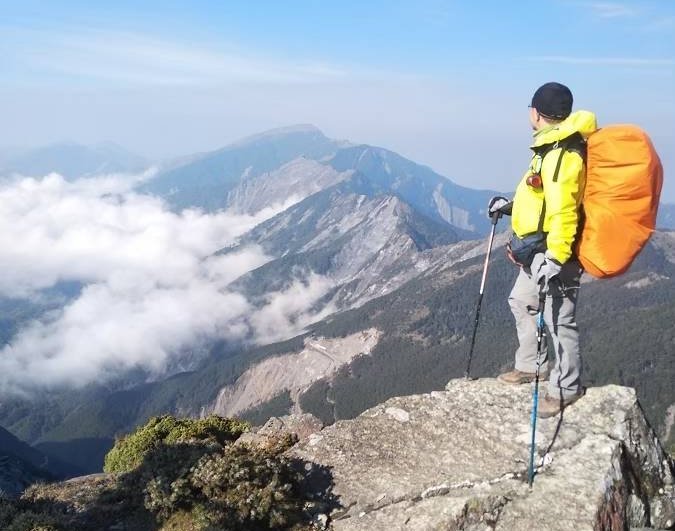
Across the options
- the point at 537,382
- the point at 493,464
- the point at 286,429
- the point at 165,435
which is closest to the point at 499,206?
the point at 537,382

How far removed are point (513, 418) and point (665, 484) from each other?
282 centimetres

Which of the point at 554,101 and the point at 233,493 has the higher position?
the point at 554,101

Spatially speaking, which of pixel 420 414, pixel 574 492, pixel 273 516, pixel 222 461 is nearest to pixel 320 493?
pixel 273 516

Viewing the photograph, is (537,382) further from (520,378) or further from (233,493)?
(233,493)

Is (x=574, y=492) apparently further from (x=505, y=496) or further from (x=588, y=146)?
(x=588, y=146)

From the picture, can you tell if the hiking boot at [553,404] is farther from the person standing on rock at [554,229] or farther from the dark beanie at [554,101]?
the dark beanie at [554,101]

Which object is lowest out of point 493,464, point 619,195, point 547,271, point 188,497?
point 188,497

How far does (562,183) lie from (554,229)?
0.76 m

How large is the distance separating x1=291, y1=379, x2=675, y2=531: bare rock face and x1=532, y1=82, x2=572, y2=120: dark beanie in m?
5.49

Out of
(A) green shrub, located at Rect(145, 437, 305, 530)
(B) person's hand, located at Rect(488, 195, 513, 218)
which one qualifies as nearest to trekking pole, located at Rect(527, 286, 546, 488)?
(B) person's hand, located at Rect(488, 195, 513, 218)

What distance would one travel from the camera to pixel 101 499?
998 centimetres

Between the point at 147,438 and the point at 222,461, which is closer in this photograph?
the point at 222,461

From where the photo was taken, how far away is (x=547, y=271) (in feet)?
30.6

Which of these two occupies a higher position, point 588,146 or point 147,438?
point 588,146
